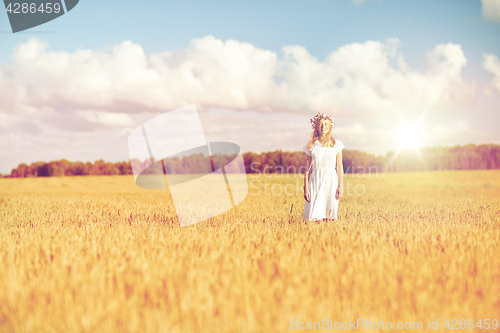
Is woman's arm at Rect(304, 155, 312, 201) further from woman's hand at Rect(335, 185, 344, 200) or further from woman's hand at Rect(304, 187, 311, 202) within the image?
woman's hand at Rect(335, 185, 344, 200)

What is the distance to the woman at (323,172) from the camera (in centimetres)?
637

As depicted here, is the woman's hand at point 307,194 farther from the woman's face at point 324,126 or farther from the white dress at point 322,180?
the woman's face at point 324,126

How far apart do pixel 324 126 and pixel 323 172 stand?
0.92 metres

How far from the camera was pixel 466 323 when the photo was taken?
2.50 m

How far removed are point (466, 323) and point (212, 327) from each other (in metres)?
1.95

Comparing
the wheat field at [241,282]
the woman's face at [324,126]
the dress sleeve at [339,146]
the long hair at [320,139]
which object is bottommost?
the wheat field at [241,282]

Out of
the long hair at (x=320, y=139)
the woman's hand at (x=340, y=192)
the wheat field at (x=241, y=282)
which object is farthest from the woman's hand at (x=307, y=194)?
the wheat field at (x=241, y=282)

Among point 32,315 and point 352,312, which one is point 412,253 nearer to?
point 352,312

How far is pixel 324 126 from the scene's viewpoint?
248 inches

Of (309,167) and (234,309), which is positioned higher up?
(309,167)

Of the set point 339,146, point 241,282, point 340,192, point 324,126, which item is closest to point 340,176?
point 340,192

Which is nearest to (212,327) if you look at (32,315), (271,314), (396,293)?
(271,314)

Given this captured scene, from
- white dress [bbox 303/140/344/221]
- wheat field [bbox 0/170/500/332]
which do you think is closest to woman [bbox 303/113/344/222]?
white dress [bbox 303/140/344/221]

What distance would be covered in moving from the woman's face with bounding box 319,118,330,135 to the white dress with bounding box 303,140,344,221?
0.25m
